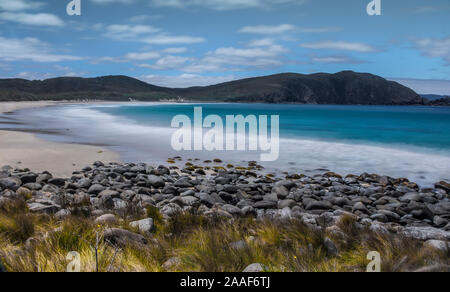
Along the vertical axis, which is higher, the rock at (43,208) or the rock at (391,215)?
the rock at (43,208)

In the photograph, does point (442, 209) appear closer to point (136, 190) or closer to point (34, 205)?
point (136, 190)

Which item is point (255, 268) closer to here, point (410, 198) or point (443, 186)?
point (410, 198)

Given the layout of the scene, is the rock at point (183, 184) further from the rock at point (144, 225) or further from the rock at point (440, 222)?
the rock at point (440, 222)

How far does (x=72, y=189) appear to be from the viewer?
8758 mm

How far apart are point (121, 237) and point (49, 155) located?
442 inches

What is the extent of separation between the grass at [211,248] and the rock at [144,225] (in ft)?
0.32

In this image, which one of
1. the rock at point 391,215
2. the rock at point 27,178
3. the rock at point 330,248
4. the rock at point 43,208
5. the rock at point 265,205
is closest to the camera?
the rock at point 330,248

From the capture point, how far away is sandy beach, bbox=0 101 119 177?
1190 cm

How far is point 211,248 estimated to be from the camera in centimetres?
382

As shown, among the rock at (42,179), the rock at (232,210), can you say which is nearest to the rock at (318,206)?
the rock at (232,210)

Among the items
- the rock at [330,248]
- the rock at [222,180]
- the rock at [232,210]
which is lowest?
the rock at [222,180]

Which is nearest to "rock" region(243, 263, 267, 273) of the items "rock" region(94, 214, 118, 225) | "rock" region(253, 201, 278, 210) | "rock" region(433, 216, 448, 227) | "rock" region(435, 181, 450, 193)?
"rock" region(94, 214, 118, 225)

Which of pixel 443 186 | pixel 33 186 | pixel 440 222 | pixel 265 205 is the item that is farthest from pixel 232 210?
pixel 443 186

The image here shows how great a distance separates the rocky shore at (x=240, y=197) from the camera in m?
6.28
